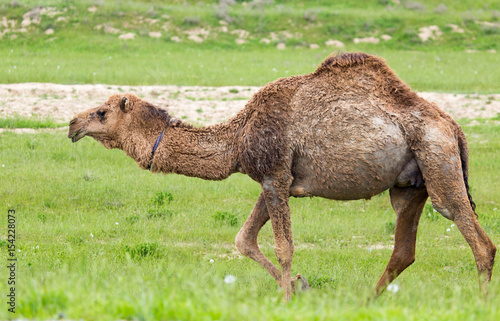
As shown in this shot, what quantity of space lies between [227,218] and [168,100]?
7815 mm

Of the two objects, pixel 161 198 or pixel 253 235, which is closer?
pixel 253 235

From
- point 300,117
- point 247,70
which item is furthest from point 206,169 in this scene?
point 247,70

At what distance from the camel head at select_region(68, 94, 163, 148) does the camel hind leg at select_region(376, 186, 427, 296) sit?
3.12 meters

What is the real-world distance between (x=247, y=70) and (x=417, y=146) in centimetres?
1702

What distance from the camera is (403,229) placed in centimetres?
756

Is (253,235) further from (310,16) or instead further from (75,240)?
(310,16)

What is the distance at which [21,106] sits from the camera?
1645 centimetres

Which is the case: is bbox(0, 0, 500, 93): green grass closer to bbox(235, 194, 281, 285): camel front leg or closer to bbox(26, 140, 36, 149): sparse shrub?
bbox(26, 140, 36, 149): sparse shrub

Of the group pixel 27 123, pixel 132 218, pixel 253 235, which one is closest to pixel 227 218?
pixel 132 218

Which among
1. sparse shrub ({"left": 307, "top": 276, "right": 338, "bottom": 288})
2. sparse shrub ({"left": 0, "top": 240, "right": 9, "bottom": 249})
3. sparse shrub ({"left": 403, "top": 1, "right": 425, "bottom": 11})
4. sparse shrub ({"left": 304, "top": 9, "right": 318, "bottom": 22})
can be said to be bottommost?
sparse shrub ({"left": 403, "top": 1, "right": 425, "bottom": 11})

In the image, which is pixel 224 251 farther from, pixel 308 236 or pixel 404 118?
pixel 404 118

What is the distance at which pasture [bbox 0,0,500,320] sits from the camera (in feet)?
15.5

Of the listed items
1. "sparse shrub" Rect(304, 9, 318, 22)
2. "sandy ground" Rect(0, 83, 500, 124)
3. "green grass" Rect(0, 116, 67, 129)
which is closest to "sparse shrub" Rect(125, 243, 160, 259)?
"sandy ground" Rect(0, 83, 500, 124)

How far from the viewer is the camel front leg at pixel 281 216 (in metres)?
7.15
